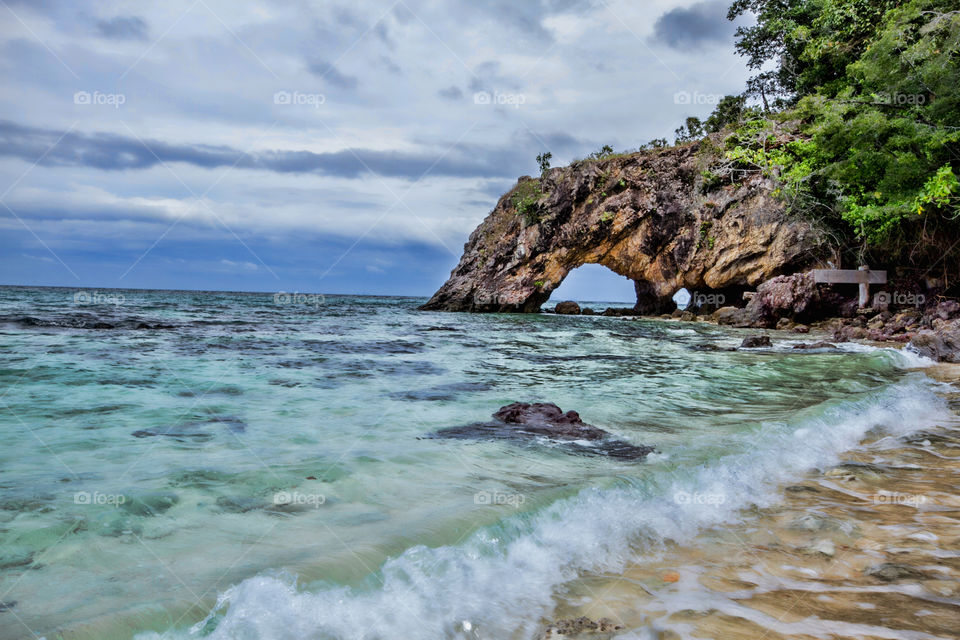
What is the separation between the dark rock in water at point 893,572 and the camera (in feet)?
9.19

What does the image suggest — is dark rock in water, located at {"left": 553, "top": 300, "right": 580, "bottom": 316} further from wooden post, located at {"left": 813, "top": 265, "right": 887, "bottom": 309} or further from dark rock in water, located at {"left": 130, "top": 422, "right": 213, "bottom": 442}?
dark rock in water, located at {"left": 130, "top": 422, "right": 213, "bottom": 442}

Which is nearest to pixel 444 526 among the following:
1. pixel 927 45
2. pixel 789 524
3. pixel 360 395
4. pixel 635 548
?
pixel 635 548

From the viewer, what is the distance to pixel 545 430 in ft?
19.3

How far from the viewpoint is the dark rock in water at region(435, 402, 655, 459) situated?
531 cm

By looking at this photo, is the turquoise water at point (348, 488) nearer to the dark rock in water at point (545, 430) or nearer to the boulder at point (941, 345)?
the dark rock in water at point (545, 430)

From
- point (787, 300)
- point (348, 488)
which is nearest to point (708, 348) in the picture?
point (787, 300)

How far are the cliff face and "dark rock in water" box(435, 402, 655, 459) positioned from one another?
91.0ft

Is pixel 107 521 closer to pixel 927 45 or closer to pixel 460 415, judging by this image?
pixel 460 415

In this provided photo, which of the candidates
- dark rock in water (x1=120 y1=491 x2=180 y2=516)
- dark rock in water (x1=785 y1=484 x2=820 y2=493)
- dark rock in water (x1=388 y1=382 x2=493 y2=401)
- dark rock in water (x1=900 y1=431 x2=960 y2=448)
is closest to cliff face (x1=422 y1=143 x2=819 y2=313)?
dark rock in water (x1=900 y1=431 x2=960 y2=448)

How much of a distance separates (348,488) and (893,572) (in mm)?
3609

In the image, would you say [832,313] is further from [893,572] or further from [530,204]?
[893,572]

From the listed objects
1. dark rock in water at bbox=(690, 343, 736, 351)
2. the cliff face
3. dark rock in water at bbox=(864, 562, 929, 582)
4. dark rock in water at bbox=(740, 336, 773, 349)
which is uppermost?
the cliff face

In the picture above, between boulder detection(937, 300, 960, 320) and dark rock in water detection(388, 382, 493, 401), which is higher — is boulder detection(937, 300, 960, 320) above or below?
above

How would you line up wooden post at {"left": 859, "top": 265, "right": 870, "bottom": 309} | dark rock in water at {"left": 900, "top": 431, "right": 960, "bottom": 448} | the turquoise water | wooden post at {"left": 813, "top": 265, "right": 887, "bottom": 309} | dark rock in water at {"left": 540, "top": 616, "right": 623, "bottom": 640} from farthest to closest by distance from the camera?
wooden post at {"left": 859, "top": 265, "right": 870, "bottom": 309} → wooden post at {"left": 813, "top": 265, "right": 887, "bottom": 309} → dark rock in water at {"left": 900, "top": 431, "right": 960, "bottom": 448} → the turquoise water → dark rock in water at {"left": 540, "top": 616, "right": 623, "bottom": 640}
